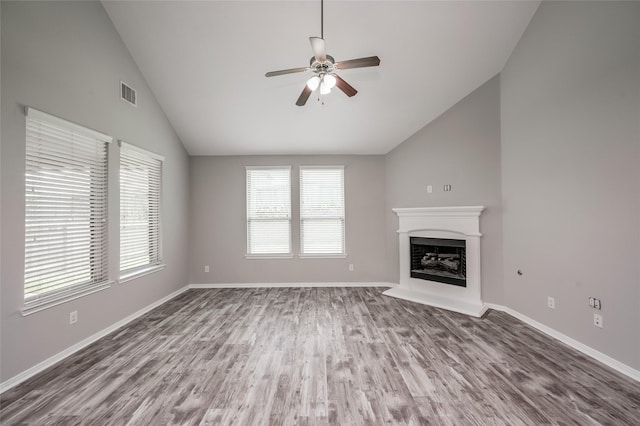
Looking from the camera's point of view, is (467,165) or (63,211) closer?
(63,211)

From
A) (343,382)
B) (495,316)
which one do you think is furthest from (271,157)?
(495,316)

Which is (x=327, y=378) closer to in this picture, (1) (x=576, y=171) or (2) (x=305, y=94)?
(2) (x=305, y=94)

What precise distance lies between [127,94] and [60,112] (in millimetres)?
981

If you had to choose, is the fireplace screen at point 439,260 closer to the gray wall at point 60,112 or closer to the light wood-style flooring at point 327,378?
the light wood-style flooring at point 327,378

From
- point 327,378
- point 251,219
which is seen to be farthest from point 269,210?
point 327,378

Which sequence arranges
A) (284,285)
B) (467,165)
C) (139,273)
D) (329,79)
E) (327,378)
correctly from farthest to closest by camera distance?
(284,285) → (467,165) → (139,273) → (329,79) → (327,378)

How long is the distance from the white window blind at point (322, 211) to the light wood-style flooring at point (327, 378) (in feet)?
6.20

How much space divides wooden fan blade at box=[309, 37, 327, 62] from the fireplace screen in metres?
3.36

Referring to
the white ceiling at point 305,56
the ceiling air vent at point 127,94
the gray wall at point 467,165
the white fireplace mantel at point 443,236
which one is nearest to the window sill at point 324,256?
the white fireplace mantel at point 443,236

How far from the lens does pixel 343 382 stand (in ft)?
6.97

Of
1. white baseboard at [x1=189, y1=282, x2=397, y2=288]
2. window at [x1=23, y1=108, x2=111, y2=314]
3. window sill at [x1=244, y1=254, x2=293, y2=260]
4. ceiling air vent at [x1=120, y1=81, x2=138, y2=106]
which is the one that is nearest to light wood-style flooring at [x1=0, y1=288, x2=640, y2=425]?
window at [x1=23, y1=108, x2=111, y2=314]

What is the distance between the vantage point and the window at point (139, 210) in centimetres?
338

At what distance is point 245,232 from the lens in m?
5.08

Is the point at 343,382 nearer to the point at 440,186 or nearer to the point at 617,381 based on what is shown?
the point at 617,381
